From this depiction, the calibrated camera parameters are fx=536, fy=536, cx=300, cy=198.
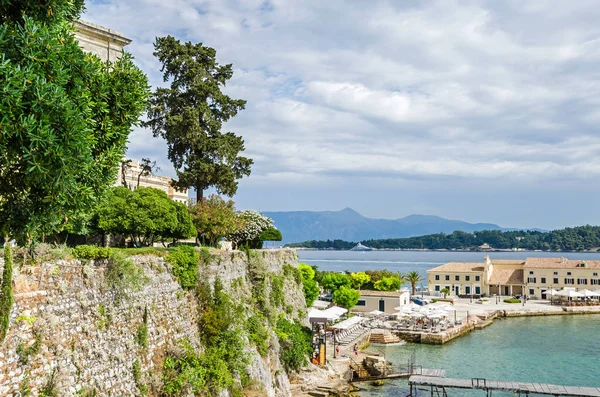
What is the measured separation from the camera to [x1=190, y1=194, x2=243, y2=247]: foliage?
26.4m

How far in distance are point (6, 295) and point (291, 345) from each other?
59.3 feet

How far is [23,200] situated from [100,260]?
4678 millimetres

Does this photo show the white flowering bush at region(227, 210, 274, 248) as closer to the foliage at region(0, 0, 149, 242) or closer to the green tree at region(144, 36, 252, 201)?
the green tree at region(144, 36, 252, 201)

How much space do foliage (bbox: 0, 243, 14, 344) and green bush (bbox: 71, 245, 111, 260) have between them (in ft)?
8.29

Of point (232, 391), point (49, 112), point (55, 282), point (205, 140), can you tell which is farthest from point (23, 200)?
point (205, 140)

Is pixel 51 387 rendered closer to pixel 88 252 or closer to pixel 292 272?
pixel 88 252

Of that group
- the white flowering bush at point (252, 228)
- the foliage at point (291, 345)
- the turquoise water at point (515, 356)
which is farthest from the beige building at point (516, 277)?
the foliage at point (291, 345)

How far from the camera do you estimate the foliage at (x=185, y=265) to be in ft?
61.3

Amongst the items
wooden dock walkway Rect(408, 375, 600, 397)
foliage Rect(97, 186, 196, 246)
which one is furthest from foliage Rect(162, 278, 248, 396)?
wooden dock walkway Rect(408, 375, 600, 397)

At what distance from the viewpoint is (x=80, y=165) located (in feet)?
31.2

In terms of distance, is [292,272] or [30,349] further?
[292,272]

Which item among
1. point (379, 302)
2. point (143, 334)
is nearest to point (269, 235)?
point (143, 334)

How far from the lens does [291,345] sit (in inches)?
1070

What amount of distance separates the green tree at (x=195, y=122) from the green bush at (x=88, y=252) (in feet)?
45.5
